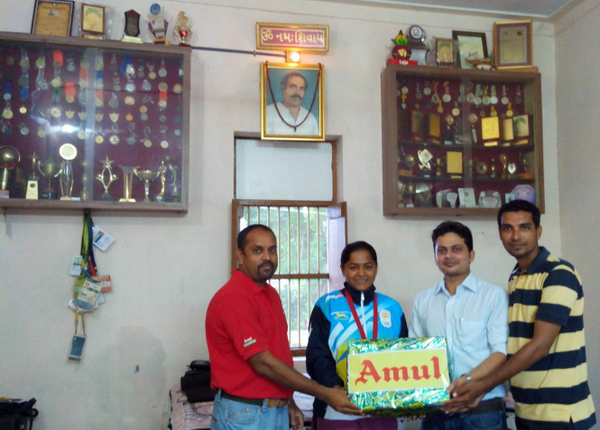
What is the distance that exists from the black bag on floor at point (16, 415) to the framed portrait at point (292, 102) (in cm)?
220

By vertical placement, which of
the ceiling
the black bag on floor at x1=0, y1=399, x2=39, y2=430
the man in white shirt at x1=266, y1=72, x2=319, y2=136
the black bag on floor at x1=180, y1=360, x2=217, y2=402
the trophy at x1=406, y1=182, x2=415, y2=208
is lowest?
the black bag on floor at x1=0, y1=399, x2=39, y2=430

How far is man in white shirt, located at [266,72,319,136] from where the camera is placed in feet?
12.3

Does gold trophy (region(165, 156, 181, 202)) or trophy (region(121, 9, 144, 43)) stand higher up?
trophy (region(121, 9, 144, 43))

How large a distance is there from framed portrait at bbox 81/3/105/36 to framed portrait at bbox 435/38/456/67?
236cm

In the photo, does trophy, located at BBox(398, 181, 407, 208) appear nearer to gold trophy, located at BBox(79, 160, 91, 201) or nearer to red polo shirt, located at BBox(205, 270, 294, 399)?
red polo shirt, located at BBox(205, 270, 294, 399)

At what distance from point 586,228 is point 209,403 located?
9.32 feet

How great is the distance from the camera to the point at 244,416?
218cm

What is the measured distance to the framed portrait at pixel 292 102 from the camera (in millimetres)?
3746

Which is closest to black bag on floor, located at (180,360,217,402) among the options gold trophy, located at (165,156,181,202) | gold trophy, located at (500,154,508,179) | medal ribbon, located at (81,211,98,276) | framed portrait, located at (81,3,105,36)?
medal ribbon, located at (81,211,98,276)

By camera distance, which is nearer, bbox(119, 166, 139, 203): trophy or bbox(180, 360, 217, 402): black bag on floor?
bbox(180, 360, 217, 402): black bag on floor

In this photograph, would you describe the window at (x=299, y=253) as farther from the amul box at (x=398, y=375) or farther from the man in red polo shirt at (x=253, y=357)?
the amul box at (x=398, y=375)

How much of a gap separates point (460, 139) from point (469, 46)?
74cm

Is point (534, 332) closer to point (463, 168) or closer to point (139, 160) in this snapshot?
point (463, 168)

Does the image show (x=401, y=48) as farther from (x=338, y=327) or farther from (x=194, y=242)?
(x=338, y=327)
